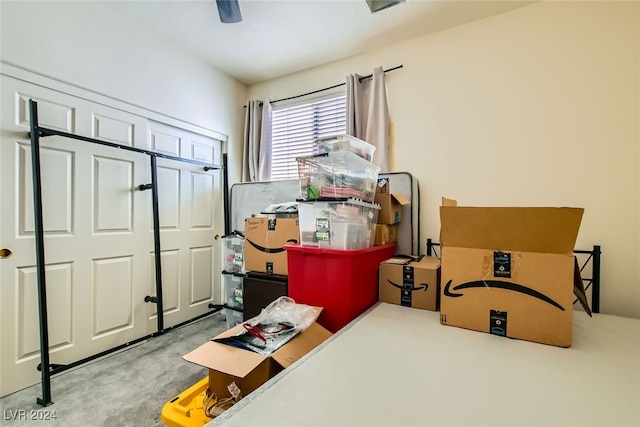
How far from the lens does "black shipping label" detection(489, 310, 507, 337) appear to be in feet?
3.77

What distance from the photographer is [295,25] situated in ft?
7.45

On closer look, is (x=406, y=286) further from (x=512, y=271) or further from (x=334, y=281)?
(x=512, y=271)

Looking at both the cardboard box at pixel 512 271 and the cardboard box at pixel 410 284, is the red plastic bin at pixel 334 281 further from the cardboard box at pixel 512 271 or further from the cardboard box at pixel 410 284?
the cardboard box at pixel 512 271

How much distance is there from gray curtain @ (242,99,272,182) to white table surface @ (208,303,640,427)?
2.30m

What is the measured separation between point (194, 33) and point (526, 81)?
107 inches

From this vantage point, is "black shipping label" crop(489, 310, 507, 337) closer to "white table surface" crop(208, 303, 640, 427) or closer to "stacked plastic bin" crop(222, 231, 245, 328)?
"white table surface" crop(208, 303, 640, 427)

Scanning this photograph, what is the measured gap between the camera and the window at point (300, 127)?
2.83 meters

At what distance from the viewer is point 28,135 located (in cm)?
171

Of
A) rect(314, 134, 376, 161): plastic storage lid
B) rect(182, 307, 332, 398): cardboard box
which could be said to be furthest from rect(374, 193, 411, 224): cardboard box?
rect(182, 307, 332, 398): cardboard box

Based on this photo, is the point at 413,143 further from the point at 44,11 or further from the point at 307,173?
the point at 44,11

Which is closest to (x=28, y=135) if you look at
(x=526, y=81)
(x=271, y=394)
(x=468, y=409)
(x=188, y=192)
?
(x=188, y=192)

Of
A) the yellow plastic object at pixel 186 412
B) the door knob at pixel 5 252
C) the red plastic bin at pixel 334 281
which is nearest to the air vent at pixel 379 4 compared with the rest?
the red plastic bin at pixel 334 281

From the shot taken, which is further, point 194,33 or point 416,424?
point 194,33

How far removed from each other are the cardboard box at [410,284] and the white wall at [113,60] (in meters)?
2.41
